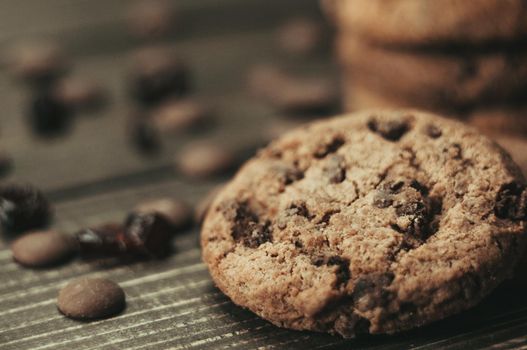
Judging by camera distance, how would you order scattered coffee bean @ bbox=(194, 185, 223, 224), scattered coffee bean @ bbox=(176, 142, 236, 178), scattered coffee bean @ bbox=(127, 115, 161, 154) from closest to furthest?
scattered coffee bean @ bbox=(194, 185, 223, 224) < scattered coffee bean @ bbox=(176, 142, 236, 178) < scattered coffee bean @ bbox=(127, 115, 161, 154)

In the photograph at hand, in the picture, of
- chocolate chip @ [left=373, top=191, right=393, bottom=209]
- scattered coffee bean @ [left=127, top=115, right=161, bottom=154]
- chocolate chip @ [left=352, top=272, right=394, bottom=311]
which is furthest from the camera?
scattered coffee bean @ [left=127, top=115, right=161, bottom=154]

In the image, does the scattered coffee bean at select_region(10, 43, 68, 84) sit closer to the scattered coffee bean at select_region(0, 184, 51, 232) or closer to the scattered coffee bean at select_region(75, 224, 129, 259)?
the scattered coffee bean at select_region(0, 184, 51, 232)

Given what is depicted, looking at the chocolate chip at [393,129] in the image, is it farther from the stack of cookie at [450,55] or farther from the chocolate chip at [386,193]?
the stack of cookie at [450,55]

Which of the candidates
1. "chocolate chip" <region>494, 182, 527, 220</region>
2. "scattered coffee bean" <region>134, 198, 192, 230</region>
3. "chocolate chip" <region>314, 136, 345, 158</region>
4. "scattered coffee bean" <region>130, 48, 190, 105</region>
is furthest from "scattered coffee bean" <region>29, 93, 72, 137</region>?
"chocolate chip" <region>494, 182, 527, 220</region>

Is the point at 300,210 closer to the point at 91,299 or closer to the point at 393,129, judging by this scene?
the point at 393,129

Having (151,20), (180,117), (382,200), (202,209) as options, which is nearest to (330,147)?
(382,200)

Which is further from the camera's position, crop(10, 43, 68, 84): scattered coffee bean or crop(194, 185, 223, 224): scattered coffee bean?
crop(10, 43, 68, 84): scattered coffee bean
